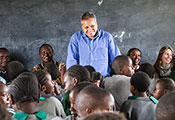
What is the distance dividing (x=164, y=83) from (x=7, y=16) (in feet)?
11.7

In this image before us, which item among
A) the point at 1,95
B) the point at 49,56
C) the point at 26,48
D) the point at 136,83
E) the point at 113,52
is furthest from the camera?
the point at 26,48

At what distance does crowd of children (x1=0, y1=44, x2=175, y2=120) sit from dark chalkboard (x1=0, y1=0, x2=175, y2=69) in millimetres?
1819

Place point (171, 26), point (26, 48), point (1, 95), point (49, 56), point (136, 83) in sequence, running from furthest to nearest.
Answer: point (171, 26), point (26, 48), point (49, 56), point (136, 83), point (1, 95)

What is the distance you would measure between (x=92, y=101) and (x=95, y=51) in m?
2.17

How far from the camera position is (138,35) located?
19.0ft

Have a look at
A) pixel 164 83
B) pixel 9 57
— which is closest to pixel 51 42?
pixel 9 57

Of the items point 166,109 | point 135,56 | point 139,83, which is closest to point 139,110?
point 139,83

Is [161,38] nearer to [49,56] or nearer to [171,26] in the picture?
[171,26]

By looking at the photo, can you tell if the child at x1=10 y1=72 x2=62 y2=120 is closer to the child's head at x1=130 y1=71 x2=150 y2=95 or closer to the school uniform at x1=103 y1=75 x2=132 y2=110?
the child's head at x1=130 y1=71 x2=150 y2=95

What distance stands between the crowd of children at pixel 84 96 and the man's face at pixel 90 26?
0.62m

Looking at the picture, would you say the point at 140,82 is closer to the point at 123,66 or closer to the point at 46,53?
the point at 123,66

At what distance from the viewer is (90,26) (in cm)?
377

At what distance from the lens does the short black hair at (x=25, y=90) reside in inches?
75.3

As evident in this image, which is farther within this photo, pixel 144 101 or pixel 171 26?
pixel 171 26
